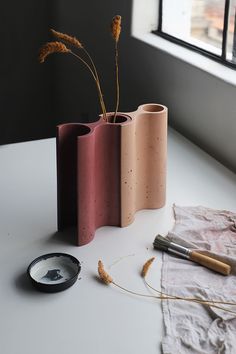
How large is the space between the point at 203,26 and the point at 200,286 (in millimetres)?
1060

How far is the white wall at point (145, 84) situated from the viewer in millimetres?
1469

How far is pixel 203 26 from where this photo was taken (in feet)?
5.95

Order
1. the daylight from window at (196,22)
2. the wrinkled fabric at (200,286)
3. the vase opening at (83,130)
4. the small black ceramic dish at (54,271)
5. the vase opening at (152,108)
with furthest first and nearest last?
the daylight from window at (196,22) < the vase opening at (152,108) < the vase opening at (83,130) < the small black ceramic dish at (54,271) < the wrinkled fabric at (200,286)

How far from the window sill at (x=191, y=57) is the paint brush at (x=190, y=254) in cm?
50

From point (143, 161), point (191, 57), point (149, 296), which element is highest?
point (191, 57)

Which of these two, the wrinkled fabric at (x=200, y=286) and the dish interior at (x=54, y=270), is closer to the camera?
the wrinkled fabric at (x=200, y=286)

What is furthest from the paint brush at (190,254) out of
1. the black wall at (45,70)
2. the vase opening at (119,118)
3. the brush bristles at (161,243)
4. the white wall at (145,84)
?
the black wall at (45,70)

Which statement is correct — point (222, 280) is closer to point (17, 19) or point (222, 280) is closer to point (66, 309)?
point (66, 309)

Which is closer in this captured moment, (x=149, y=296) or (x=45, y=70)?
(x=149, y=296)

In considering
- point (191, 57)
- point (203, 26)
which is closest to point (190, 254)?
point (191, 57)

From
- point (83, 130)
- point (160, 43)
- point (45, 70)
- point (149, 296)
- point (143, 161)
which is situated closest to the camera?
point (149, 296)

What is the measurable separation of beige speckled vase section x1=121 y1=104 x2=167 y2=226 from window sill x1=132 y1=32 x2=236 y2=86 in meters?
0.32

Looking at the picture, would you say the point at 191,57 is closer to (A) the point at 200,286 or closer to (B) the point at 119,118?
(B) the point at 119,118

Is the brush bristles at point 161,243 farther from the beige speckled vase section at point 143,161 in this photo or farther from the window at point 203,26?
the window at point 203,26
